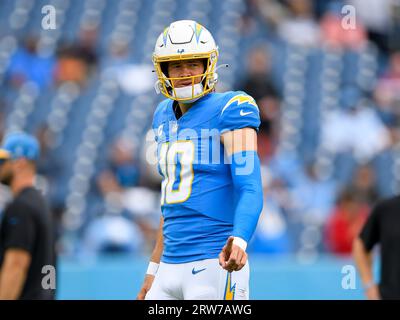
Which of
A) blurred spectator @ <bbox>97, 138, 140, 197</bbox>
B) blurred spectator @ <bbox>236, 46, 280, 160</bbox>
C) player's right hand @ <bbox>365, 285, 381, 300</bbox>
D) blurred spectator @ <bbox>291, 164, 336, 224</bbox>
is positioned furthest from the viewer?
blurred spectator @ <bbox>236, 46, 280, 160</bbox>

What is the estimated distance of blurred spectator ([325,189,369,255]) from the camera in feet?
A: 29.9

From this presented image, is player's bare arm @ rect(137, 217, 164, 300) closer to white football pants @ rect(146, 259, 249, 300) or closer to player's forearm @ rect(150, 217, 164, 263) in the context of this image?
player's forearm @ rect(150, 217, 164, 263)

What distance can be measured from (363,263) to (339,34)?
645cm

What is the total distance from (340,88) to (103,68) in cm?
278

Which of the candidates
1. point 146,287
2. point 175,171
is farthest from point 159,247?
point 175,171

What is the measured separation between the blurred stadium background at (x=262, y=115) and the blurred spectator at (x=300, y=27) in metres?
0.02

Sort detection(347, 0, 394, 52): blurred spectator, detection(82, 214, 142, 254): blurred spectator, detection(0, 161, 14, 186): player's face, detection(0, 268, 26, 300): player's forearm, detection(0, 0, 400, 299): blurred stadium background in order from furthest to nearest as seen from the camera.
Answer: detection(347, 0, 394, 52): blurred spectator, detection(82, 214, 142, 254): blurred spectator, detection(0, 0, 400, 299): blurred stadium background, detection(0, 161, 14, 186): player's face, detection(0, 268, 26, 300): player's forearm

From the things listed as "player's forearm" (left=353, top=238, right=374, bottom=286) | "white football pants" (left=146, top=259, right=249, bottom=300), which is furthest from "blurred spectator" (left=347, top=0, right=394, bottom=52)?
"white football pants" (left=146, top=259, right=249, bottom=300)

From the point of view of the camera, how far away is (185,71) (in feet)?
15.1

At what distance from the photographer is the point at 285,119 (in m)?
11.4

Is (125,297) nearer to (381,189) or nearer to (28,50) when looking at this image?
(381,189)

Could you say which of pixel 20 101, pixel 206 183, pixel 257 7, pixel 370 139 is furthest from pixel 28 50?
pixel 206 183

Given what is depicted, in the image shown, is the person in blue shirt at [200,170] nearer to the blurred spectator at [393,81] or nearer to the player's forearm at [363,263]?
the player's forearm at [363,263]

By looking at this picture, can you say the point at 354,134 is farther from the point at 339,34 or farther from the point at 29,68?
the point at 29,68
